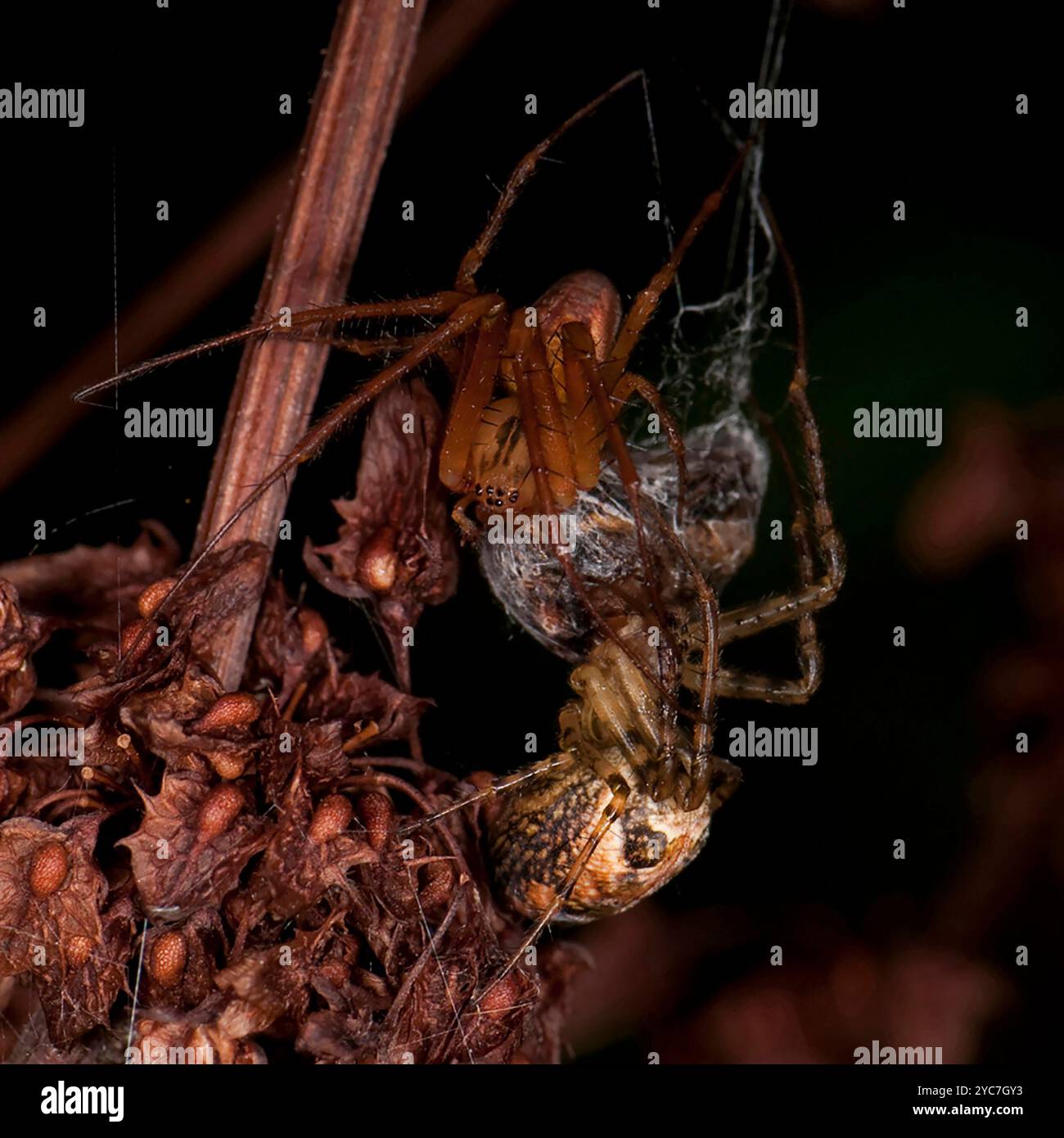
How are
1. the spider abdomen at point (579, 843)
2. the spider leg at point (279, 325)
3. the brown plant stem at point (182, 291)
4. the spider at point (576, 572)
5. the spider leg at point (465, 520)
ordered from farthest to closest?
the brown plant stem at point (182, 291), the spider abdomen at point (579, 843), the spider leg at point (465, 520), the spider at point (576, 572), the spider leg at point (279, 325)

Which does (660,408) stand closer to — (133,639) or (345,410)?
(345,410)

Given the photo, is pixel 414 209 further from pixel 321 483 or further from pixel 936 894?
pixel 936 894

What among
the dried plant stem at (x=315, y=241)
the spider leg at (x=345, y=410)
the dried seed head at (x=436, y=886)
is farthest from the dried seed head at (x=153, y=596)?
the dried seed head at (x=436, y=886)

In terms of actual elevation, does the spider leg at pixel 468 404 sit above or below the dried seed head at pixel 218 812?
above

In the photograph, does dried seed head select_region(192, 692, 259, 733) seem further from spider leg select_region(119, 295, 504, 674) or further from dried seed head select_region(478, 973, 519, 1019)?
dried seed head select_region(478, 973, 519, 1019)

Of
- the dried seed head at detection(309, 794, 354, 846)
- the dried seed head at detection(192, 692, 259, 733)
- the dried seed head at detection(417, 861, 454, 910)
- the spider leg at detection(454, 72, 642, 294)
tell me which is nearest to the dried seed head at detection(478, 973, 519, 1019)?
the dried seed head at detection(417, 861, 454, 910)

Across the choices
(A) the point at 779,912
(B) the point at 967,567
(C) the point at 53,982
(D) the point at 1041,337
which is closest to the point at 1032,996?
(A) the point at 779,912

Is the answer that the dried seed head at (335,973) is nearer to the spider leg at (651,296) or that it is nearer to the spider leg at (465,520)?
the spider leg at (465,520)
